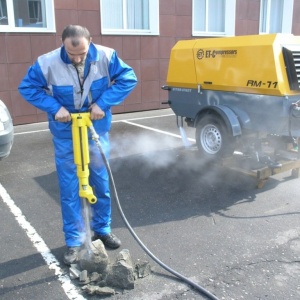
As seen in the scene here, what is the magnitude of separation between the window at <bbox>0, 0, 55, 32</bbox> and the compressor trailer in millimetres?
4284

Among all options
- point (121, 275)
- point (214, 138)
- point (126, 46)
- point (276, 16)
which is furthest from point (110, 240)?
point (276, 16)

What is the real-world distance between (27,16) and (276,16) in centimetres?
908

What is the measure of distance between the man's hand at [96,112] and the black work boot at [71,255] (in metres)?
1.14

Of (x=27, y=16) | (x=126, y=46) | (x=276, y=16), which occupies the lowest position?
(x=126, y=46)

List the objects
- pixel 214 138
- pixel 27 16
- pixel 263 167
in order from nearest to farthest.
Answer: pixel 263 167 < pixel 214 138 < pixel 27 16

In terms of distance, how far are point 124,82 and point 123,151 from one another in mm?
3504

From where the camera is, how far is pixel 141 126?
873cm

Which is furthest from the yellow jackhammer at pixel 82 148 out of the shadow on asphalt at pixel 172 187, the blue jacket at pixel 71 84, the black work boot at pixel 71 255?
the shadow on asphalt at pixel 172 187

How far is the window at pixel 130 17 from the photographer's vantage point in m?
10.1

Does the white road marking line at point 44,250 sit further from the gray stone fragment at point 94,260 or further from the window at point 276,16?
the window at point 276,16

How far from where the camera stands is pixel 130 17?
417 inches

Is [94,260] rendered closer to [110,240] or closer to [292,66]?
[110,240]

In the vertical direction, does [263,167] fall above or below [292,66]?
below

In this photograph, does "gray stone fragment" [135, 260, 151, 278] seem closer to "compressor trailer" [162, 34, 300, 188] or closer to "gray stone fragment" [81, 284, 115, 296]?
"gray stone fragment" [81, 284, 115, 296]
